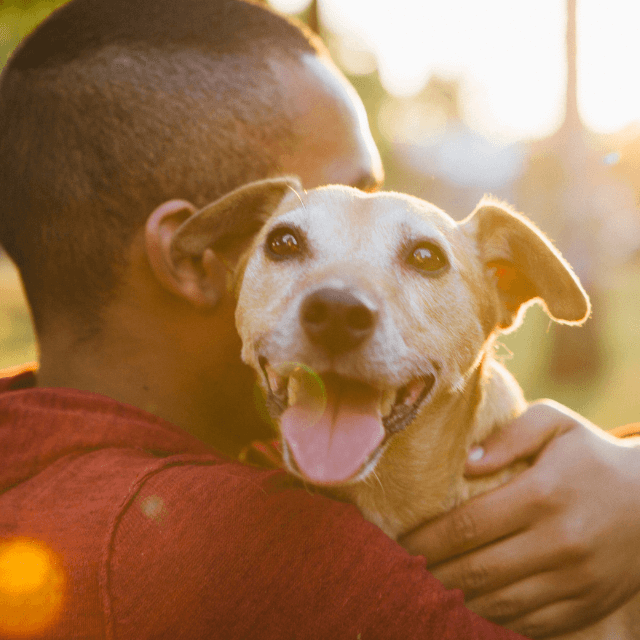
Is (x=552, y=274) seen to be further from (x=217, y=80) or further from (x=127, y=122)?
(x=127, y=122)

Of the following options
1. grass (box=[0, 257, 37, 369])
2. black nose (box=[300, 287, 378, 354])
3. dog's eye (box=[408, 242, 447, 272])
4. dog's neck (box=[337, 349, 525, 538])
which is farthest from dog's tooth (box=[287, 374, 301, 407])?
grass (box=[0, 257, 37, 369])

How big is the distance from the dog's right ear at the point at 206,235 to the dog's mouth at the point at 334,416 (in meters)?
0.64

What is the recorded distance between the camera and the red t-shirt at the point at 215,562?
1.53 m

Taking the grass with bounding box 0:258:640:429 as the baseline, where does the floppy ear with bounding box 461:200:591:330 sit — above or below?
above

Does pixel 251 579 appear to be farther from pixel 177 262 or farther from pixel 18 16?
pixel 18 16

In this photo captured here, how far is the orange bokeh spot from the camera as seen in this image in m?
1.53

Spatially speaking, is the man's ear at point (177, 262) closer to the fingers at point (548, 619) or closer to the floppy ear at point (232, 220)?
the floppy ear at point (232, 220)

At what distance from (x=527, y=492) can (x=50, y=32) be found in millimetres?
2898

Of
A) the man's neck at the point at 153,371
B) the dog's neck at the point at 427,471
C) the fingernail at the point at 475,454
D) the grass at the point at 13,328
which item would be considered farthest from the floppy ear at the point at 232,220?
the grass at the point at 13,328

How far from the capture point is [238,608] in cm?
155

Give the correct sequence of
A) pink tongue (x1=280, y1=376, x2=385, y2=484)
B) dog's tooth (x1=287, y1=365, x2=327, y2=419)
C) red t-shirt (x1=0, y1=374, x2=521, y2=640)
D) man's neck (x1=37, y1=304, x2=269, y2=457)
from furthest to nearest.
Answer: man's neck (x1=37, y1=304, x2=269, y2=457) → dog's tooth (x1=287, y1=365, x2=327, y2=419) → pink tongue (x1=280, y1=376, x2=385, y2=484) → red t-shirt (x1=0, y1=374, x2=521, y2=640)

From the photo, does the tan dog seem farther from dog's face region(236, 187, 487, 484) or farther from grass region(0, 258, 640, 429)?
grass region(0, 258, 640, 429)

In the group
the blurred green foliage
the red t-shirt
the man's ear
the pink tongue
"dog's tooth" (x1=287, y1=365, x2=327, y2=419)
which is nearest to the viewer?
the red t-shirt

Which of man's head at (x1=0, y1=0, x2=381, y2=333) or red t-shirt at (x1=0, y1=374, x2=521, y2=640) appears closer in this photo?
red t-shirt at (x1=0, y1=374, x2=521, y2=640)
